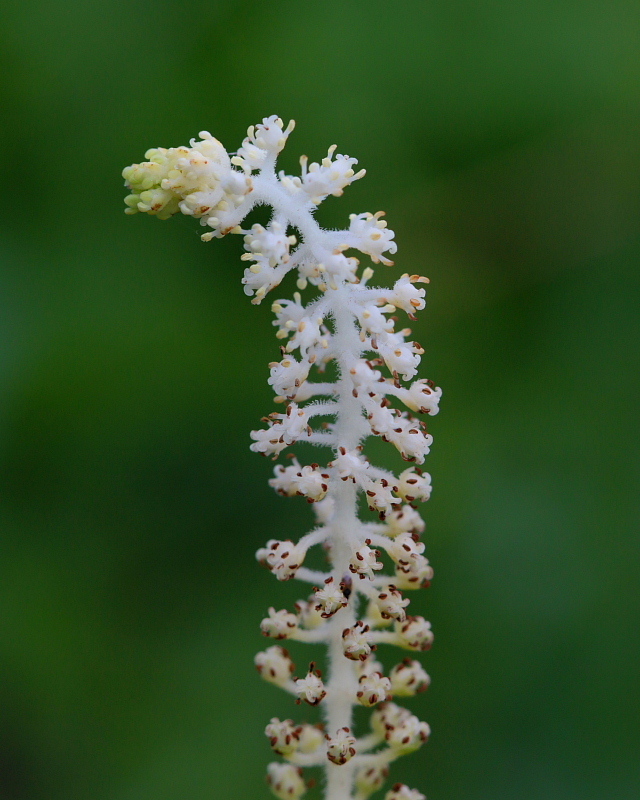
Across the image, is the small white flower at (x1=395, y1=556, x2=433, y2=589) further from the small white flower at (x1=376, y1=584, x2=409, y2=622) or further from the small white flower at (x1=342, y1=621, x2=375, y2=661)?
the small white flower at (x1=342, y1=621, x2=375, y2=661)

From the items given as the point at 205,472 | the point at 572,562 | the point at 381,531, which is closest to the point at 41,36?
the point at 205,472

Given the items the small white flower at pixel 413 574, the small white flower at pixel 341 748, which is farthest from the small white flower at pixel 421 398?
the small white flower at pixel 341 748

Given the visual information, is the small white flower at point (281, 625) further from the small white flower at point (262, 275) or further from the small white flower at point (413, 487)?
the small white flower at point (262, 275)

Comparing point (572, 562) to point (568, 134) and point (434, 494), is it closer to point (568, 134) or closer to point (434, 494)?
point (434, 494)

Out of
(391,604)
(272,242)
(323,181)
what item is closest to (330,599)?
(391,604)

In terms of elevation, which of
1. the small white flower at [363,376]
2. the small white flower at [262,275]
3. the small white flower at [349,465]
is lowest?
the small white flower at [349,465]

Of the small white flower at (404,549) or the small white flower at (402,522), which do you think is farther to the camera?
the small white flower at (402,522)

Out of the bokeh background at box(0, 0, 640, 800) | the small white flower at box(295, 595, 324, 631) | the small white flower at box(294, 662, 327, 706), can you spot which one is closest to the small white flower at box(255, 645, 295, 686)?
the small white flower at box(295, 595, 324, 631)
